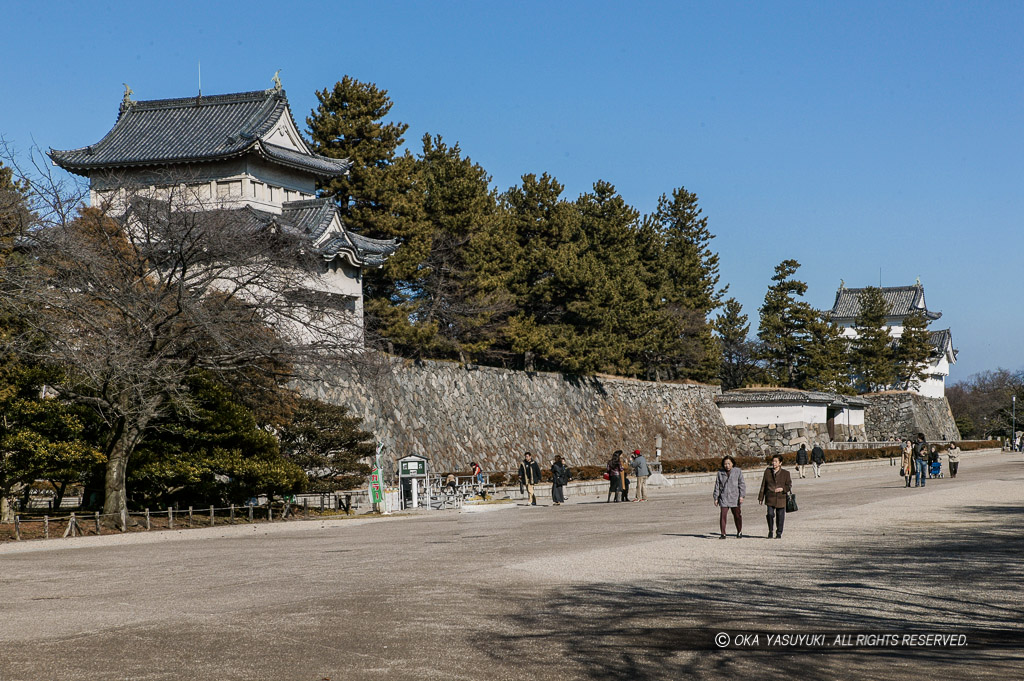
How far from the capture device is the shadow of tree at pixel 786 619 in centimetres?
720

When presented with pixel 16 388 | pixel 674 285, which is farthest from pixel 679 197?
pixel 16 388

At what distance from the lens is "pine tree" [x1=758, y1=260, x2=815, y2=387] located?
6875 centimetres

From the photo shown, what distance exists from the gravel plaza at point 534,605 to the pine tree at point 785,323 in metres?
51.4

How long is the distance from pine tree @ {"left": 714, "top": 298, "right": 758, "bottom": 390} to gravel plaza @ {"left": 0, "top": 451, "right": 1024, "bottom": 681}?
55486 millimetres

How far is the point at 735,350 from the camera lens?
8138 centimetres

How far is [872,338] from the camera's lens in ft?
244

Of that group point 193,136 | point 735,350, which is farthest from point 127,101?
point 735,350

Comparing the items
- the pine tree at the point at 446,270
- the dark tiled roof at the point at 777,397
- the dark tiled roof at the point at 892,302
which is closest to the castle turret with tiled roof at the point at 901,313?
the dark tiled roof at the point at 892,302

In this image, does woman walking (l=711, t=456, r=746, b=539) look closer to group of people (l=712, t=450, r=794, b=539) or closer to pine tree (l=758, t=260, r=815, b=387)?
group of people (l=712, t=450, r=794, b=539)

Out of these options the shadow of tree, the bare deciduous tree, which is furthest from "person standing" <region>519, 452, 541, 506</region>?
the shadow of tree

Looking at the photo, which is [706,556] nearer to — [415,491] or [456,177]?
[415,491]

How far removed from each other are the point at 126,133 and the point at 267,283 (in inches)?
895

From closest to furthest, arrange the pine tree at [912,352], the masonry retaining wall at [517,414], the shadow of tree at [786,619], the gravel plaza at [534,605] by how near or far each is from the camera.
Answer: the shadow of tree at [786,619] < the gravel plaza at [534,605] < the masonry retaining wall at [517,414] < the pine tree at [912,352]

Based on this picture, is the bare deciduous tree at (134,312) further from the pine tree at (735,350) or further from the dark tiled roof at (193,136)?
the pine tree at (735,350)
